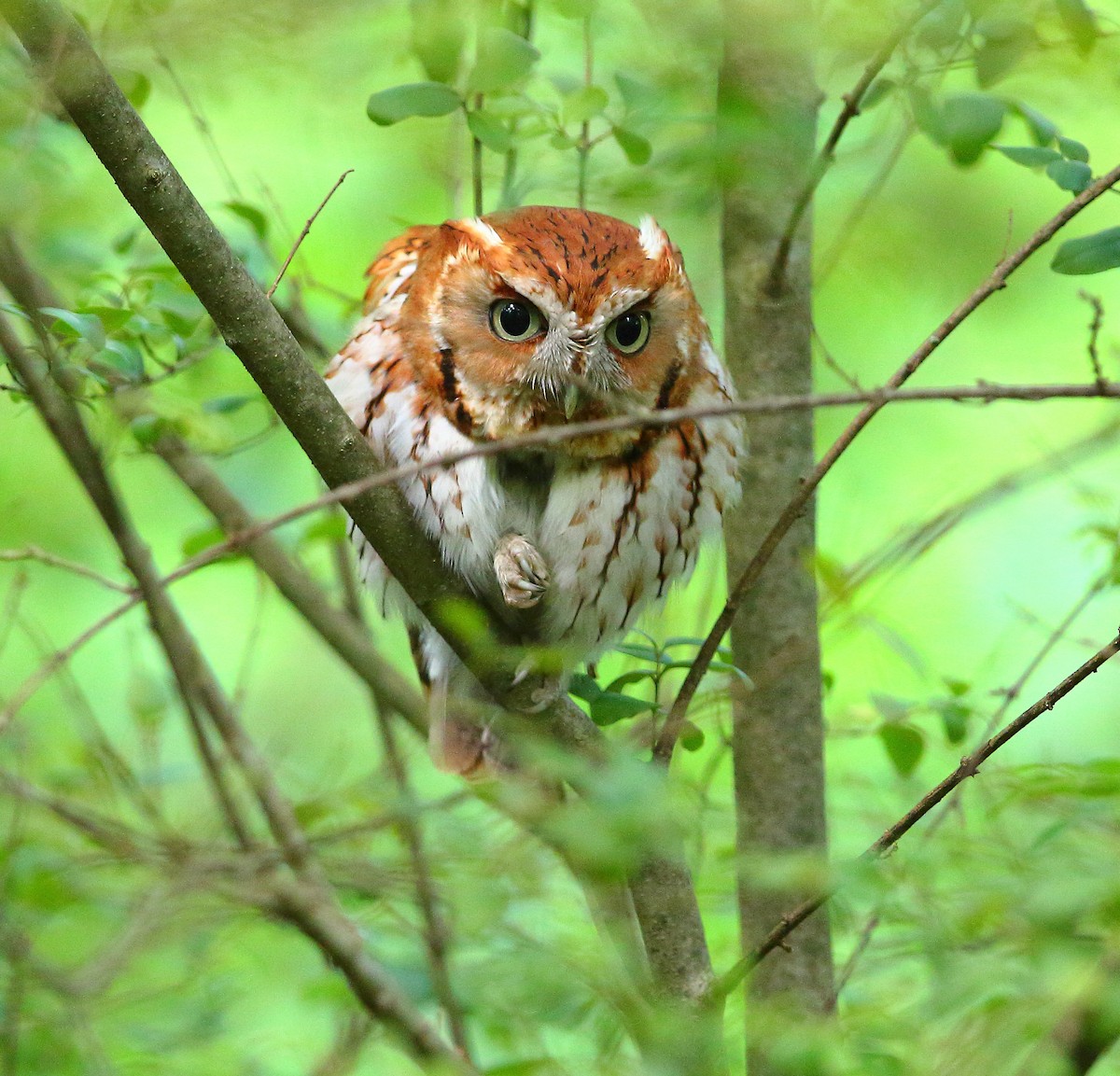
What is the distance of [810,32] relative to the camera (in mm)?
1855

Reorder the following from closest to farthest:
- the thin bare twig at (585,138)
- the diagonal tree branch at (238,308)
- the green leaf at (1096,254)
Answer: the diagonal tree branch at (238,308) < the green leaf at (1096,254) < the thin bare twig at (585,138)

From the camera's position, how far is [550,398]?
229cm

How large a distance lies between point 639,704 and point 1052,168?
86cm

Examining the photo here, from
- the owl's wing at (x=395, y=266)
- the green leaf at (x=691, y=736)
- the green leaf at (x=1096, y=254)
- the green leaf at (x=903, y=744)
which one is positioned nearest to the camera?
the green leaf at (x=1096, y=254)

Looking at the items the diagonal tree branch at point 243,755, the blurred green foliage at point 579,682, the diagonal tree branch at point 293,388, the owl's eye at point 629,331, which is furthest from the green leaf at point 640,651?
the diagonal tree branch at point 243,755

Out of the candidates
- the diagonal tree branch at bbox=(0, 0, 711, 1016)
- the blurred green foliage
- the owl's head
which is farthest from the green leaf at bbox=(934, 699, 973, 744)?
the owl's head

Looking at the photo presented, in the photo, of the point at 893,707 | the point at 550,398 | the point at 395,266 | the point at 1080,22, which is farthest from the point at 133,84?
the point at 893,707

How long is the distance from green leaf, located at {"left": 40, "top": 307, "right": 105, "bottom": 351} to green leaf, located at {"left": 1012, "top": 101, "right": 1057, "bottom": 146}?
1.24 m

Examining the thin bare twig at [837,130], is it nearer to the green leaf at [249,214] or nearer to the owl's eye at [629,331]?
the owl's eye at [629,331]

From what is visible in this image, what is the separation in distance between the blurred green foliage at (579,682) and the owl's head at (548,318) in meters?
0.14

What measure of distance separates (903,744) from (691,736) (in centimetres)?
33

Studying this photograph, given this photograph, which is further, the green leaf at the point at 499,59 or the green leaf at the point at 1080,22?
the green leaf at the point at 499,59

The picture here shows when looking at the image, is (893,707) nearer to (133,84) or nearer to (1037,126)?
(1037,126)

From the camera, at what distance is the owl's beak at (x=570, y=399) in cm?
222
